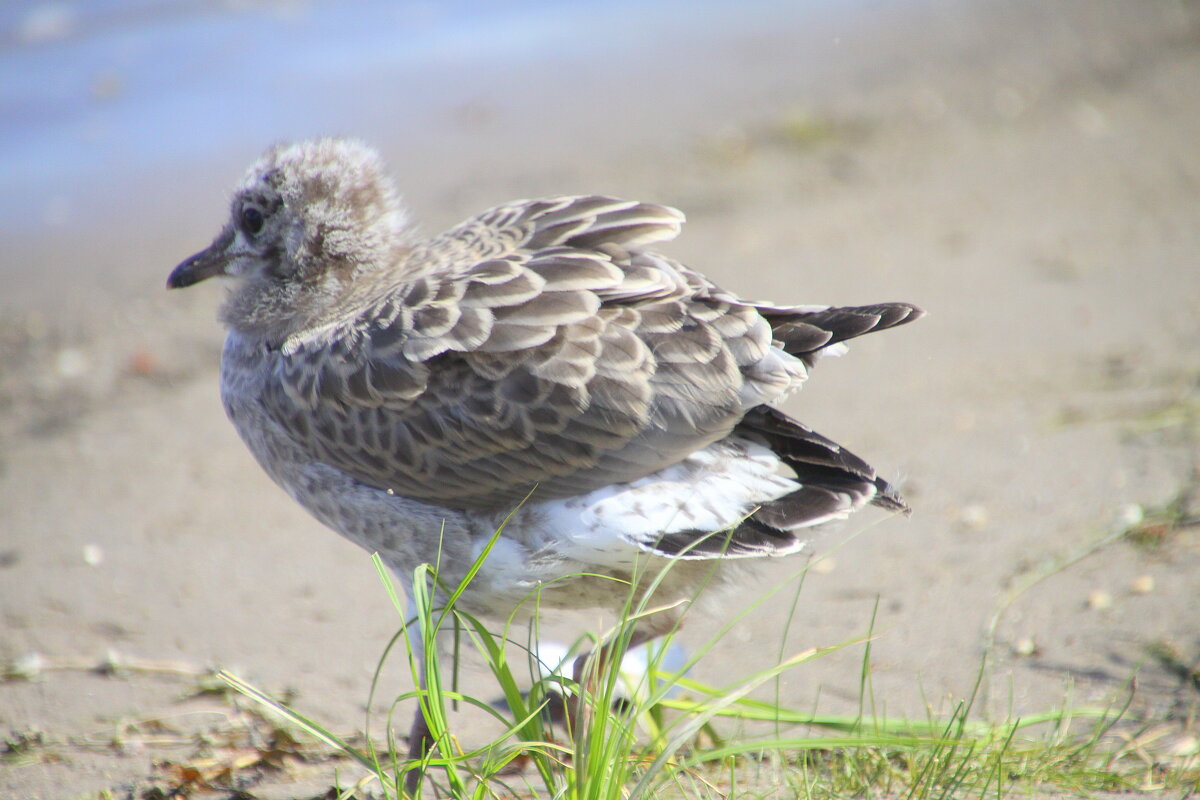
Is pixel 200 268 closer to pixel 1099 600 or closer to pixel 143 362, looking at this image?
pixel 143 362

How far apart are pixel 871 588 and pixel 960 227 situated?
347 centimetres

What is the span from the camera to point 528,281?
336cm

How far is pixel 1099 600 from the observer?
3.99 metres

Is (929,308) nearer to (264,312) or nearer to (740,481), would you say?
(740,481)

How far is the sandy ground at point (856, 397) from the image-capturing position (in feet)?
12.5

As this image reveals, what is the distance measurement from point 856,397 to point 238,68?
7084mm

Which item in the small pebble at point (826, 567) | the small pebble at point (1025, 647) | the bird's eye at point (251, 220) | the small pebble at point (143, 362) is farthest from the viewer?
the small pebble at point (143, 362)

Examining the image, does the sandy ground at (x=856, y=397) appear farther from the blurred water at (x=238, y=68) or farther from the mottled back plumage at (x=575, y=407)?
the mottled back plumage at (x=575, y=407)

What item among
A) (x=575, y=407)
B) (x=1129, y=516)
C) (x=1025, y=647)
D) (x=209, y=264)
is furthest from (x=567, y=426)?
(x=1129, y=516)

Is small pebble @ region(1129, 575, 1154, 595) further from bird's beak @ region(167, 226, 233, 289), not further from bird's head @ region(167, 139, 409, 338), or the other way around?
bird's beak @ region(167, 226, 233, 289)

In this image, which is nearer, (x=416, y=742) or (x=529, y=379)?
(x=529, y=379)

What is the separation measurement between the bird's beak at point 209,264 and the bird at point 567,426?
1.88 ft

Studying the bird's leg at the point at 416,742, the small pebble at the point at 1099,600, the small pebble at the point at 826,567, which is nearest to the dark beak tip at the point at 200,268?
the bird's leg at the point at 416,742

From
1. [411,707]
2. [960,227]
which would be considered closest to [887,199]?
[960,227]
